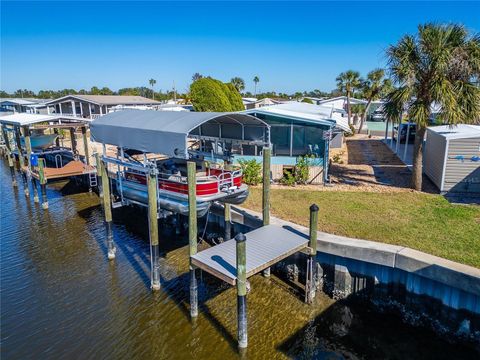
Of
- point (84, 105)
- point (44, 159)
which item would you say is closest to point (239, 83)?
point (84, 105)

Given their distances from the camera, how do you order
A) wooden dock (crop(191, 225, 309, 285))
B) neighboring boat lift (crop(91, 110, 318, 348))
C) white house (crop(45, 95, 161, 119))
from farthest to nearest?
white house (crop(45, 95, 161, 119)) → neighboring boat lift (crop(91, 110, 318, 348)) → wooden dock (crop(191, 225, 309, 285))

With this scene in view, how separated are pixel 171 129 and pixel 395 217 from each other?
25.2ft

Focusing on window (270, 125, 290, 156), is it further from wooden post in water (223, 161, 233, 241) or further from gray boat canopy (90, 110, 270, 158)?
wooden post in water (223, 161, 233, 241)

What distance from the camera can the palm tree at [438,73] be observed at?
12602mm

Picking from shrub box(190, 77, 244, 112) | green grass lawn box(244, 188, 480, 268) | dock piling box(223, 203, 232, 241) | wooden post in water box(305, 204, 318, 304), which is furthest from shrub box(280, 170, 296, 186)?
shrub box(190, 77, 244, 112)

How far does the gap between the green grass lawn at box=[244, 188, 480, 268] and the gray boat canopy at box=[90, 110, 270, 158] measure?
2875mm

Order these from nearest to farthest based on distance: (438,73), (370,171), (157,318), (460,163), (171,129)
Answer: (157,318) → (171,129) → (438,73) → (460,163) → (370,171)

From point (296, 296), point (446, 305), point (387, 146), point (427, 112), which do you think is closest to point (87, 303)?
point (296, 296)

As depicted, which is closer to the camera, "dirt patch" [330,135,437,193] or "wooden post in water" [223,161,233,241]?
"wooden post in water" [223,161,233,241]

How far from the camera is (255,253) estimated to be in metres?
8.54

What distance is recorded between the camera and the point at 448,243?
9195mm

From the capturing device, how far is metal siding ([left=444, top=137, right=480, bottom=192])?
13.7 m

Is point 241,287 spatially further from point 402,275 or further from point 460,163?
point 460,163

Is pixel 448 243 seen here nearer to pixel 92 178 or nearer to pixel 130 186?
pixel 130 186
